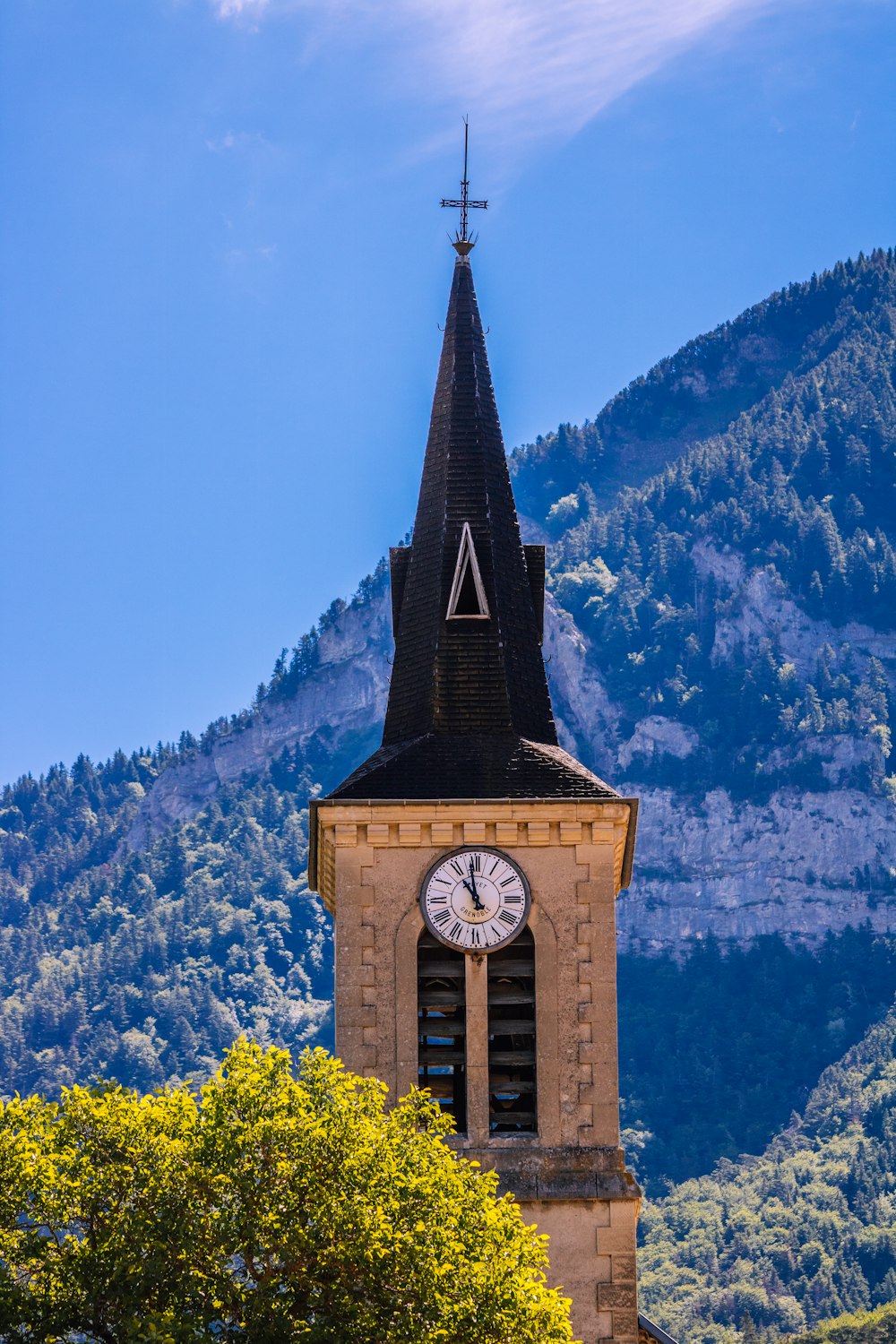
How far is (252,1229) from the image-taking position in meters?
31.1

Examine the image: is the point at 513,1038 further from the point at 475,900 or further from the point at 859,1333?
the point at 859,1333

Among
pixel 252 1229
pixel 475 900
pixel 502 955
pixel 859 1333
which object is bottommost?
pixel 859 1333

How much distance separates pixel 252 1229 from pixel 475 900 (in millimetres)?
9395

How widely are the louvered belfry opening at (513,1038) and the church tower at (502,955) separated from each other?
0.03 m

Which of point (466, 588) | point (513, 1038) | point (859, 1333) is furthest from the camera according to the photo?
point (859, 1333)

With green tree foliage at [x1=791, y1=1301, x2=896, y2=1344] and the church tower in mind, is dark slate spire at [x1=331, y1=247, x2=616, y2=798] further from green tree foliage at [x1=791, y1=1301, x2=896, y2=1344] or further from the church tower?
green tree foliage at [x1=791, y1=1301, x2=896, y2=1344]

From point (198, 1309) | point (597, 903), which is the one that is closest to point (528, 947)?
point (597, 903)

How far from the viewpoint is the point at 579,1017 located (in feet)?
129

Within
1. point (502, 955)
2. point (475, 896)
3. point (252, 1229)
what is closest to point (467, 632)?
point (475, 896)

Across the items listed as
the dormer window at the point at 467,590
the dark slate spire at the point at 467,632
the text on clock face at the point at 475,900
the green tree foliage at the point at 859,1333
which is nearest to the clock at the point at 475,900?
the text on clock face at the point at 475,900

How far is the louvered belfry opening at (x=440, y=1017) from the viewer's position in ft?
129

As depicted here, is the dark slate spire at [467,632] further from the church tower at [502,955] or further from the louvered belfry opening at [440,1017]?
the louvered belfry opening at [440,1017]

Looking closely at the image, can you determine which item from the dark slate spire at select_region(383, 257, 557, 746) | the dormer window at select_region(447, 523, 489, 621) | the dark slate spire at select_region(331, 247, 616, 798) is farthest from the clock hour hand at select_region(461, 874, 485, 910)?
the dormer window at select_region(447, 523, 489, 621)

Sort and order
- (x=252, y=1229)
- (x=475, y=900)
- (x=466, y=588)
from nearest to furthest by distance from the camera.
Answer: (x=252, y=1229) < (x=475, y=900) < (x=466, y=588)
